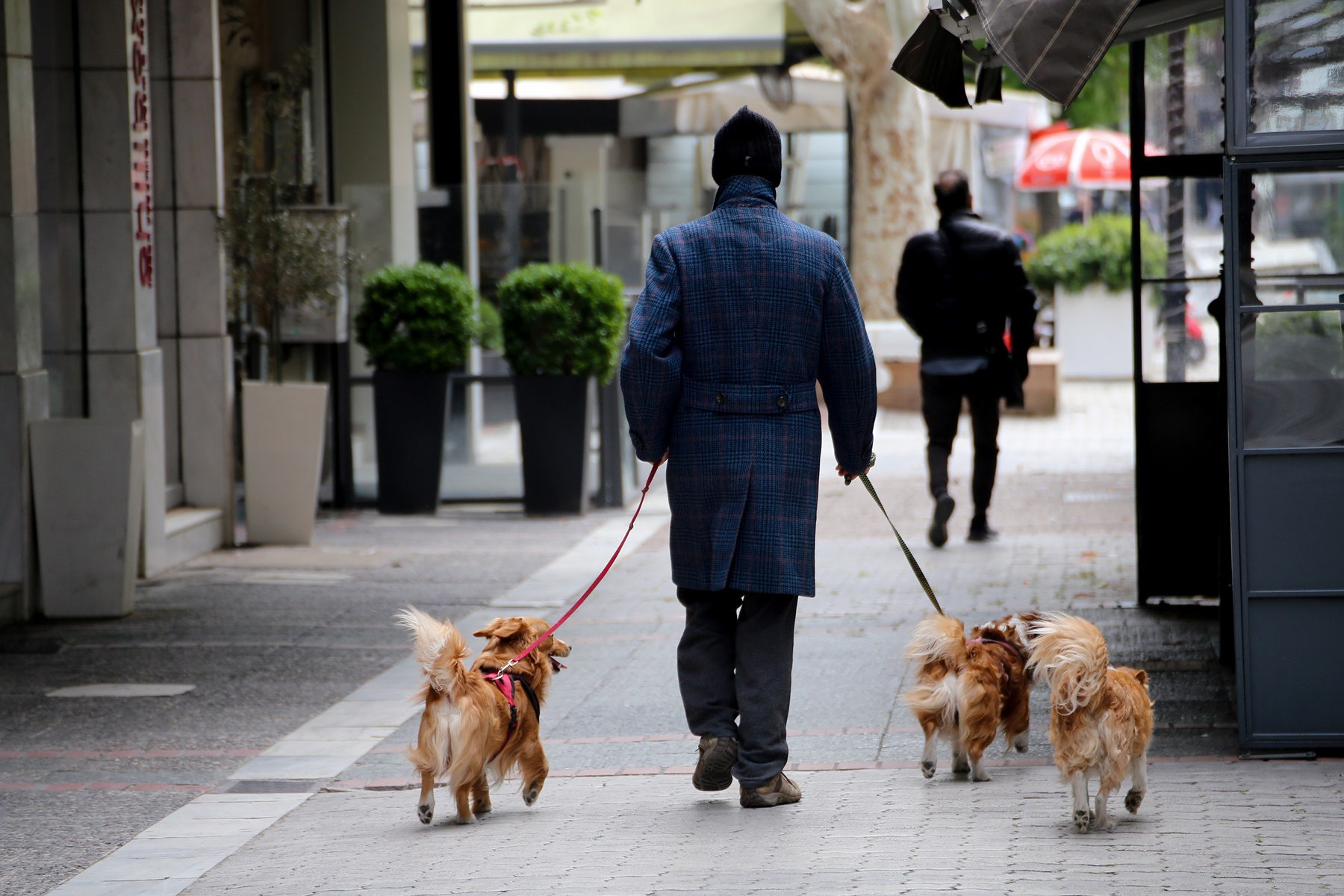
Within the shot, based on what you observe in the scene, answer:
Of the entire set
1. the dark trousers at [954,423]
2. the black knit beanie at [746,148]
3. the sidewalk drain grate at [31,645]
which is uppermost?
the black knit beanie at [746,148]

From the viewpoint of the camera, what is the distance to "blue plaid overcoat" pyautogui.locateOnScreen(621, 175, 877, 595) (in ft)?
16.6

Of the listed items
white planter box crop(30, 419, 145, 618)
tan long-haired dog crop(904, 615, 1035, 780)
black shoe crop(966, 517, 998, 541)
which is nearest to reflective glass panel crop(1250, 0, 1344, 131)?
tan long-haired dog crop(904, 615, 1035, 780)

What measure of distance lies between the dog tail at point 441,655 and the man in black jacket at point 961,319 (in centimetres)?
584

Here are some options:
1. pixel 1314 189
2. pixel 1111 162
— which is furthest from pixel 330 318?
pixel 1111 162

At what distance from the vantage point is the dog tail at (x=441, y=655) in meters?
4.74

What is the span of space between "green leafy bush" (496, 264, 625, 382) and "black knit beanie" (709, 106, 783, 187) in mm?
6885

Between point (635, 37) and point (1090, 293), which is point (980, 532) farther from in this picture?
point (1090, 293)

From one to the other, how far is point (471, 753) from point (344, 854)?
469mm

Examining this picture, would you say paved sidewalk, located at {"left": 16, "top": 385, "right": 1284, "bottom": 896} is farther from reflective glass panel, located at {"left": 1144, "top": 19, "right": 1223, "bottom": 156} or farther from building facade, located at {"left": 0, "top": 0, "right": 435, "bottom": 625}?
reflective glass panel, located at {"left": 1144, "top": 19, "right": 1223, "bottom": 156}

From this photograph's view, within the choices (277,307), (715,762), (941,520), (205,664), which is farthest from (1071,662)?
(277,307)

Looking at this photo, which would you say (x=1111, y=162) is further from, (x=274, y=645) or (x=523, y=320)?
(x=274, y=645)

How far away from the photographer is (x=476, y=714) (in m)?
4.82

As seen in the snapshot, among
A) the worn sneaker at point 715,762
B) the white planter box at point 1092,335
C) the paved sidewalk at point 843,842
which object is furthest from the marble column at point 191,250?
the white planter box at point 1092,335

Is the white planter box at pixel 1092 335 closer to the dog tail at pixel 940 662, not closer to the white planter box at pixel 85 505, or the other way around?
the white planter box at pixel 85 505
